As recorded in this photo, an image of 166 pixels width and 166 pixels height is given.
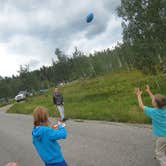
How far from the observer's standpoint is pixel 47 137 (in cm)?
347

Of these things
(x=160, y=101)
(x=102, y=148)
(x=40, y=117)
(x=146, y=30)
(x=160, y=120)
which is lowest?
(x=102, y=148)

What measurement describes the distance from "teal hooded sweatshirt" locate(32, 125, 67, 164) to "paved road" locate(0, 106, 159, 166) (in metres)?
2.31

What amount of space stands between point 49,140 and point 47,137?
57 millimetres

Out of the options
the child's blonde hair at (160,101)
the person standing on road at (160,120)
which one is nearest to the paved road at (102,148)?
the person standing on road at (160,120)

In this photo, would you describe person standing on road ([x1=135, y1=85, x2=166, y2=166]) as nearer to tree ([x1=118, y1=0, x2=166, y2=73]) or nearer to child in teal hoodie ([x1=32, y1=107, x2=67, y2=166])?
child in teal hoodie ([x1=32, y1=107, x2=67, y2=166])

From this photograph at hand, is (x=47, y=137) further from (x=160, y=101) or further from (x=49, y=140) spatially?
(x=160, y=101)

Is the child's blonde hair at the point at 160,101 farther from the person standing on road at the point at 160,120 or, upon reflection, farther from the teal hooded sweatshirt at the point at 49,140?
the teal hooded sweatshirt at the point at 49,140

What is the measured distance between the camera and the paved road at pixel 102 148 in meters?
5.70

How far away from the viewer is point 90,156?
6.42 m

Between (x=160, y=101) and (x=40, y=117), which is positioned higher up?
(x=40, y=117)

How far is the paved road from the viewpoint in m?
5.70

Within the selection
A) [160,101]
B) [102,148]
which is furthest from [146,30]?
[160,101]

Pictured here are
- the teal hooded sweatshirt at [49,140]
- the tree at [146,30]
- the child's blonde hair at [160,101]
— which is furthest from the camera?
the tree at [146,30]

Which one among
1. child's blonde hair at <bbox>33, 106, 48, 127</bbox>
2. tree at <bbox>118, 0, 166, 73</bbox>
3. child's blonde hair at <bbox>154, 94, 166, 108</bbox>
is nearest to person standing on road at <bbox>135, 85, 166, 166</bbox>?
child's blonde hair at <bbox>154, 94, 166, 108</bbox>
